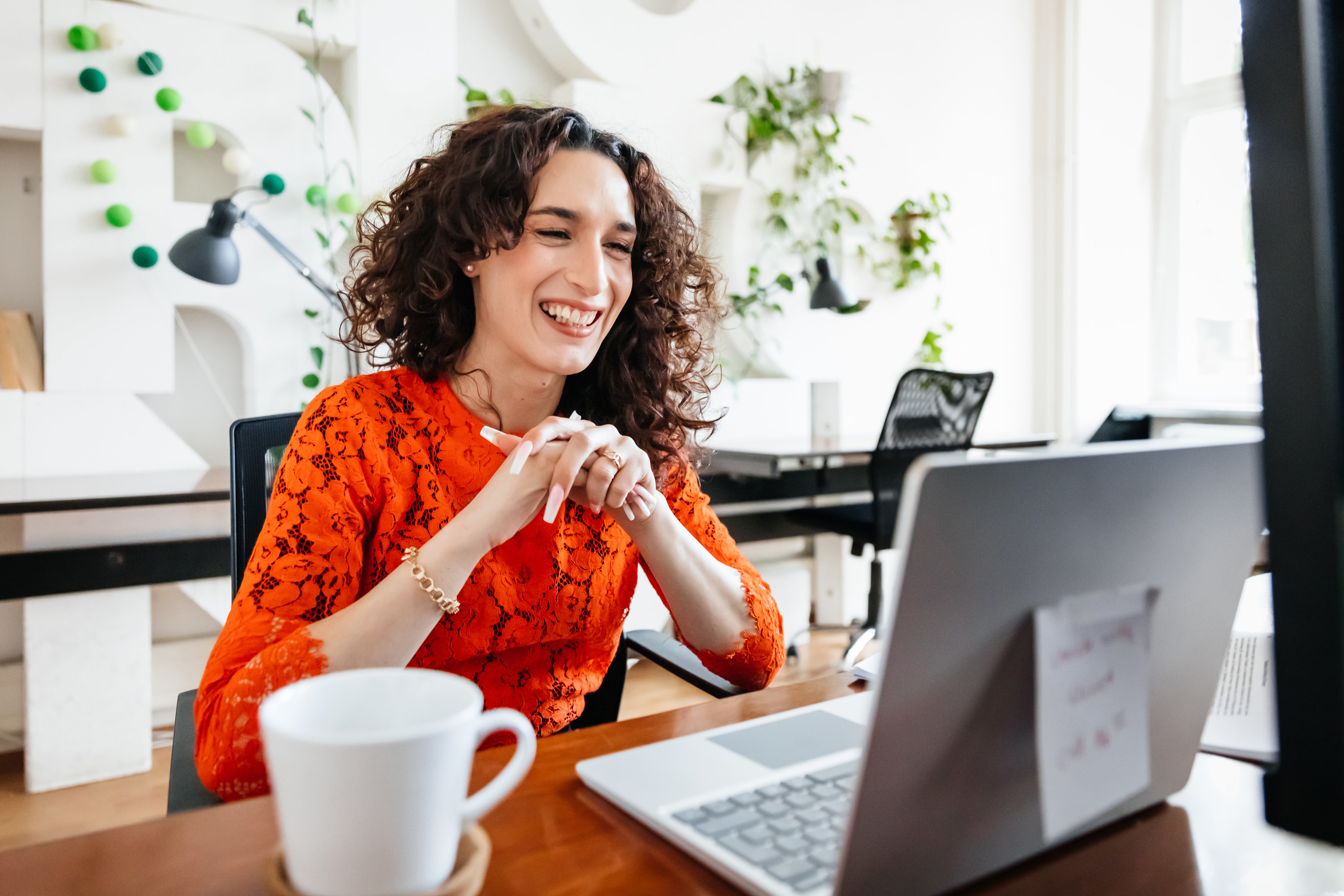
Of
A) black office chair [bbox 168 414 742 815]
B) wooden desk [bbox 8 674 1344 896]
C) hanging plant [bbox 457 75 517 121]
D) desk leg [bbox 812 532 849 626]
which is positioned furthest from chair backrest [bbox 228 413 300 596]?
desk leg [bbox 812 532 849 626]

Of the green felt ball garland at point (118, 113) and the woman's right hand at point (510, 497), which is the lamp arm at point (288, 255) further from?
the woman's right hand at point (510, 497)

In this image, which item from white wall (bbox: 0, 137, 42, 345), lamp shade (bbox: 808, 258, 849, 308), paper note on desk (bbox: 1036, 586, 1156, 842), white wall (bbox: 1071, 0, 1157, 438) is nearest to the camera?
paper note on desk (bbox: 1036, 586, 1156, 842)

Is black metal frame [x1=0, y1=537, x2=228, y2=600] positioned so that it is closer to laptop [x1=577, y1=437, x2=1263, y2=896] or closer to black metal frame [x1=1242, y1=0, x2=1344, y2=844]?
laptop [x1=577, y1=437, x2=1263, y2=896]

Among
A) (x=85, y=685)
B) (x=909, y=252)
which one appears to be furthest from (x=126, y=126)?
(x=909, y=252)

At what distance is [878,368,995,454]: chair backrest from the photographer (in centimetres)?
282

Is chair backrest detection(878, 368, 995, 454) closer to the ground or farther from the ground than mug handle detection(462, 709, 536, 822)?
farther from the ground

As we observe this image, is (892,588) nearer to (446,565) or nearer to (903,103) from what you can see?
(446,565)

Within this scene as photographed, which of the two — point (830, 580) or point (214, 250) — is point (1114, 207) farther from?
point (214, 250)

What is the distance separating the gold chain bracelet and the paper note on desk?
2.03ft

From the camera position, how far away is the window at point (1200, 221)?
484cm

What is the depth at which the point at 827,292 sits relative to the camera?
3.36 metres

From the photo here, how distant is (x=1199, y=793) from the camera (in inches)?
24.4

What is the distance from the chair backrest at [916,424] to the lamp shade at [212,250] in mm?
1916

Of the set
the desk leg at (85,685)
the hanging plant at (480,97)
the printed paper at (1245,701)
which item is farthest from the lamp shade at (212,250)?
the printed paper at (1245,701)
